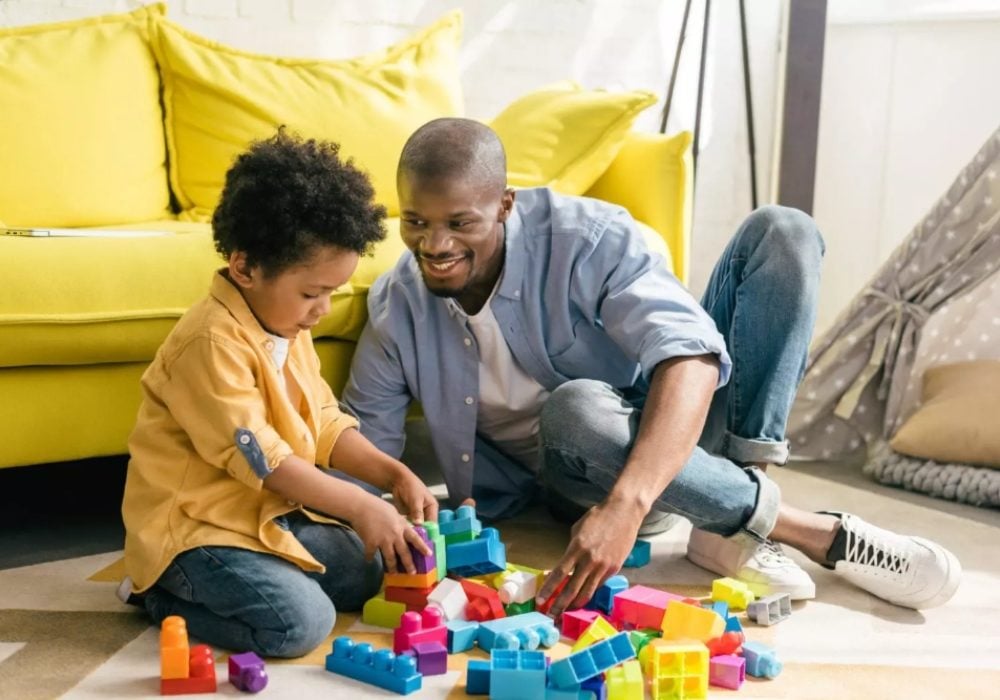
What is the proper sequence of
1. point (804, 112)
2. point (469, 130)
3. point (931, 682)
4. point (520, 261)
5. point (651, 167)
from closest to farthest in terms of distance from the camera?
1. point (931, 682)
2. point (469, 130)
3. point (520, 261)
4. point (651, 167)
5. point (804, 112)

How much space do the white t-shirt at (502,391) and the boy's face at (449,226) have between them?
12 cm

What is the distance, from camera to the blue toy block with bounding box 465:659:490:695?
133 centimetres

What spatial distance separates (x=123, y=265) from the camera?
1812 millimetres

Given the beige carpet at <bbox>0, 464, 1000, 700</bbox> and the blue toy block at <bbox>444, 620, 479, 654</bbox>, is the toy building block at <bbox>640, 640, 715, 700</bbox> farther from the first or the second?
the blue toy block at <bbox>444, 620, 479, 654</bbox>

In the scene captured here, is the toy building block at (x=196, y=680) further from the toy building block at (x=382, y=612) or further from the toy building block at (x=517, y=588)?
the toy building block at (x=517, y=588)

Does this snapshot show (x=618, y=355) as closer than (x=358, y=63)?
Yes

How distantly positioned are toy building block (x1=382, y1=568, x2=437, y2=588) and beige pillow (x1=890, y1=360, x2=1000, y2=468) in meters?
1.26

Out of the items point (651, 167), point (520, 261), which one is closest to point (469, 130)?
point (520, 261)

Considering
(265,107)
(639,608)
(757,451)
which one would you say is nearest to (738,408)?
(757,451)

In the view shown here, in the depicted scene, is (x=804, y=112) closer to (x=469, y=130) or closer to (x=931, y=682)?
(x=469, y=130)

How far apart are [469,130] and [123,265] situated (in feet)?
1.92

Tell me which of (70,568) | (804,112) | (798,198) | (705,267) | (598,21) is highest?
(598,21)

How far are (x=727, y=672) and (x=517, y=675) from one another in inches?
10.6

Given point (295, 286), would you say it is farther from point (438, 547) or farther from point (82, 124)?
point (82, 124)
